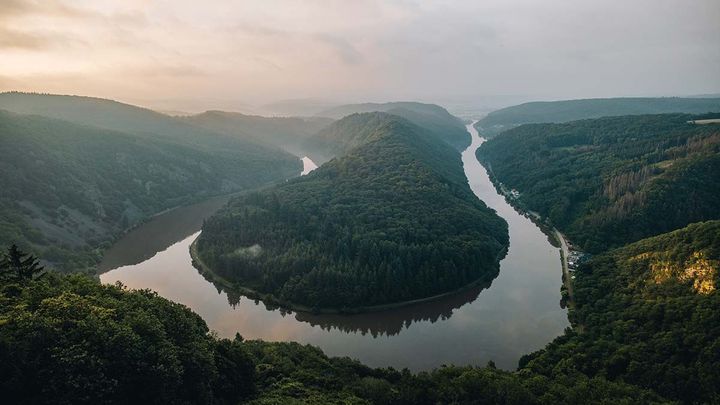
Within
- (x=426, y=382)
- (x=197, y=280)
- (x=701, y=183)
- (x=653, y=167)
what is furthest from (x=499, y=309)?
(x=653, y=167)

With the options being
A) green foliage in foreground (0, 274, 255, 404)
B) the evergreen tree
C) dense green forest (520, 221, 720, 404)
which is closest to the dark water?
dense green forest (520, 221, 720, 404)

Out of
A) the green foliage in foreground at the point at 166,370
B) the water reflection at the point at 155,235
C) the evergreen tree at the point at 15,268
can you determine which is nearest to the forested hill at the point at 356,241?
the water reflection at the point at 155,235

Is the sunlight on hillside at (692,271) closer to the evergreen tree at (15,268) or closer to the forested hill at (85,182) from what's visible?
the evergreen tree at (15,268)

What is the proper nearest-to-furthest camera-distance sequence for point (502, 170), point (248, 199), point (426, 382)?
1. point (426, 382)
2. point (248, 199)
3. point (502, 170)

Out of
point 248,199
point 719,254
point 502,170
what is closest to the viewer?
point 719,254

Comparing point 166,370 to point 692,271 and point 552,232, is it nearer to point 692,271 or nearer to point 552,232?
point 692,271

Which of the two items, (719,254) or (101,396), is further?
(719,254)

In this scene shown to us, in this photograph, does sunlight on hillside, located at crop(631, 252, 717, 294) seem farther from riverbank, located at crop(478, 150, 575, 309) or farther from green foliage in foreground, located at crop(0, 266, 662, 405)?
green foliage in foreground, located at crop(0, 266, 662, 405)

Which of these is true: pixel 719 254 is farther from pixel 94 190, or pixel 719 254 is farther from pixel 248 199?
pixel 94 190

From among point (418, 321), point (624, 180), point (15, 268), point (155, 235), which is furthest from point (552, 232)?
point (15, 268)
